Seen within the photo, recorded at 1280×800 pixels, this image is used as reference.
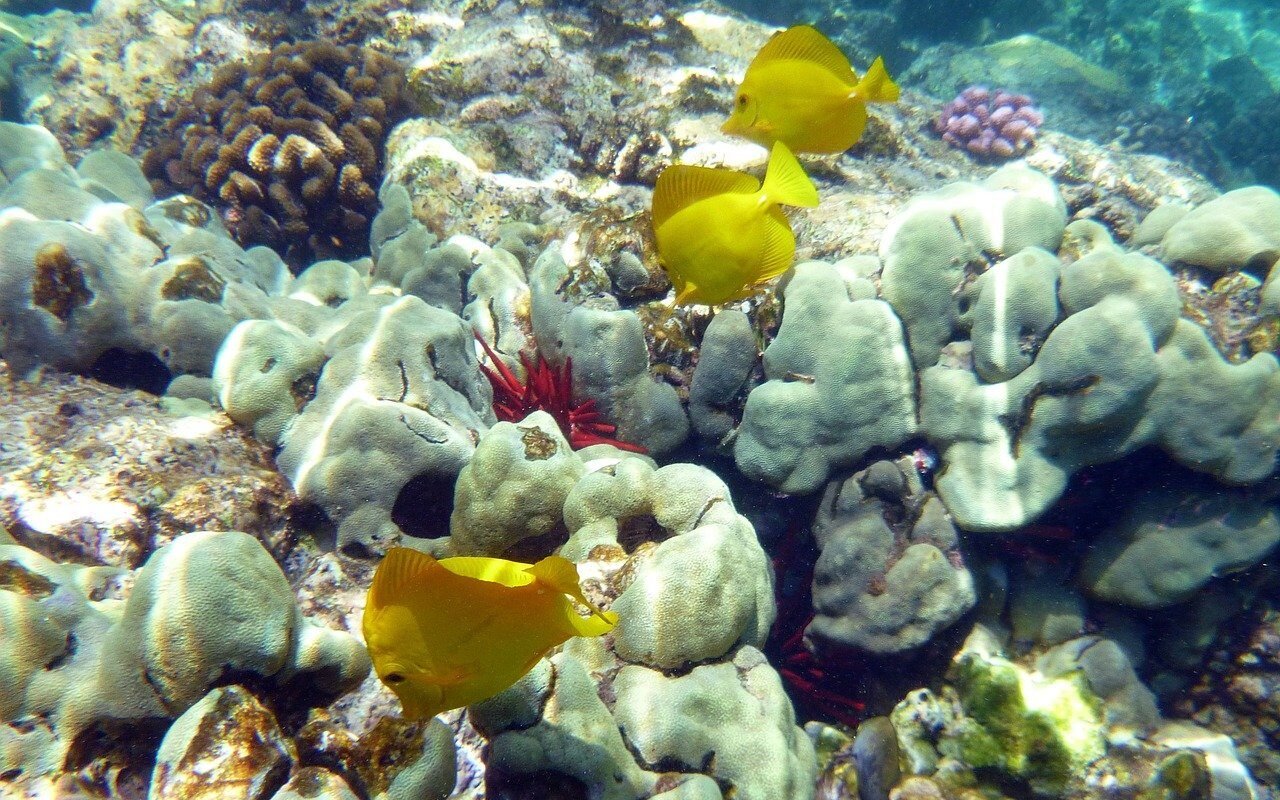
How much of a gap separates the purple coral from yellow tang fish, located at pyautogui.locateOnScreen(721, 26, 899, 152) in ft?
17.4

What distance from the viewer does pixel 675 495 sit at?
2.67m

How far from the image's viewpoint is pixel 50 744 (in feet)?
5.88

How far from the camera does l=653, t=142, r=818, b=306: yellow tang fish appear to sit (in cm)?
238

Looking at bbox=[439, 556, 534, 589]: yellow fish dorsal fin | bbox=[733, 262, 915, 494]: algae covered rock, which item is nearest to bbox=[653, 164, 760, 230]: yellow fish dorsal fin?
bbox=[733, 262, 915, 494]: algae covered rock

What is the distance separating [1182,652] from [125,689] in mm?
4579

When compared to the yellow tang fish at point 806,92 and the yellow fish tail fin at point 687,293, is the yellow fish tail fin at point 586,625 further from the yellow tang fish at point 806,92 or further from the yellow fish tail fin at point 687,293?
the yellow tang fish at point 806,92

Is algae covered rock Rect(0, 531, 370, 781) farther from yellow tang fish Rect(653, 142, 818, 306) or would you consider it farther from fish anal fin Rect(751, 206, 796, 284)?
fish anal fin Rect(751, 206, 796, 284)

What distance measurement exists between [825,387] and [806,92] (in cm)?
132

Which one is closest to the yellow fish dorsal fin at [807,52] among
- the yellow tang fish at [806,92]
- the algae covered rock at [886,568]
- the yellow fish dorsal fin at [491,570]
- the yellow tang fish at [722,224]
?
the yellow tang fish at [806,92]

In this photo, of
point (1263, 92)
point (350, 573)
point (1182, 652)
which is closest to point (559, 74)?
point (350, 573)

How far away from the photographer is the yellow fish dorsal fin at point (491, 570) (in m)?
1.58

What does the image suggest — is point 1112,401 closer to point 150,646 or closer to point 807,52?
point 807,52

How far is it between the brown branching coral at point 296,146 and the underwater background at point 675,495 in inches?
38.2

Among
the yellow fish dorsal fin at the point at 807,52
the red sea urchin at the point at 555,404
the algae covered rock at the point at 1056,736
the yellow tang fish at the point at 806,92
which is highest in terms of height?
the yellow fish dorsal fin at the point at 807,52
